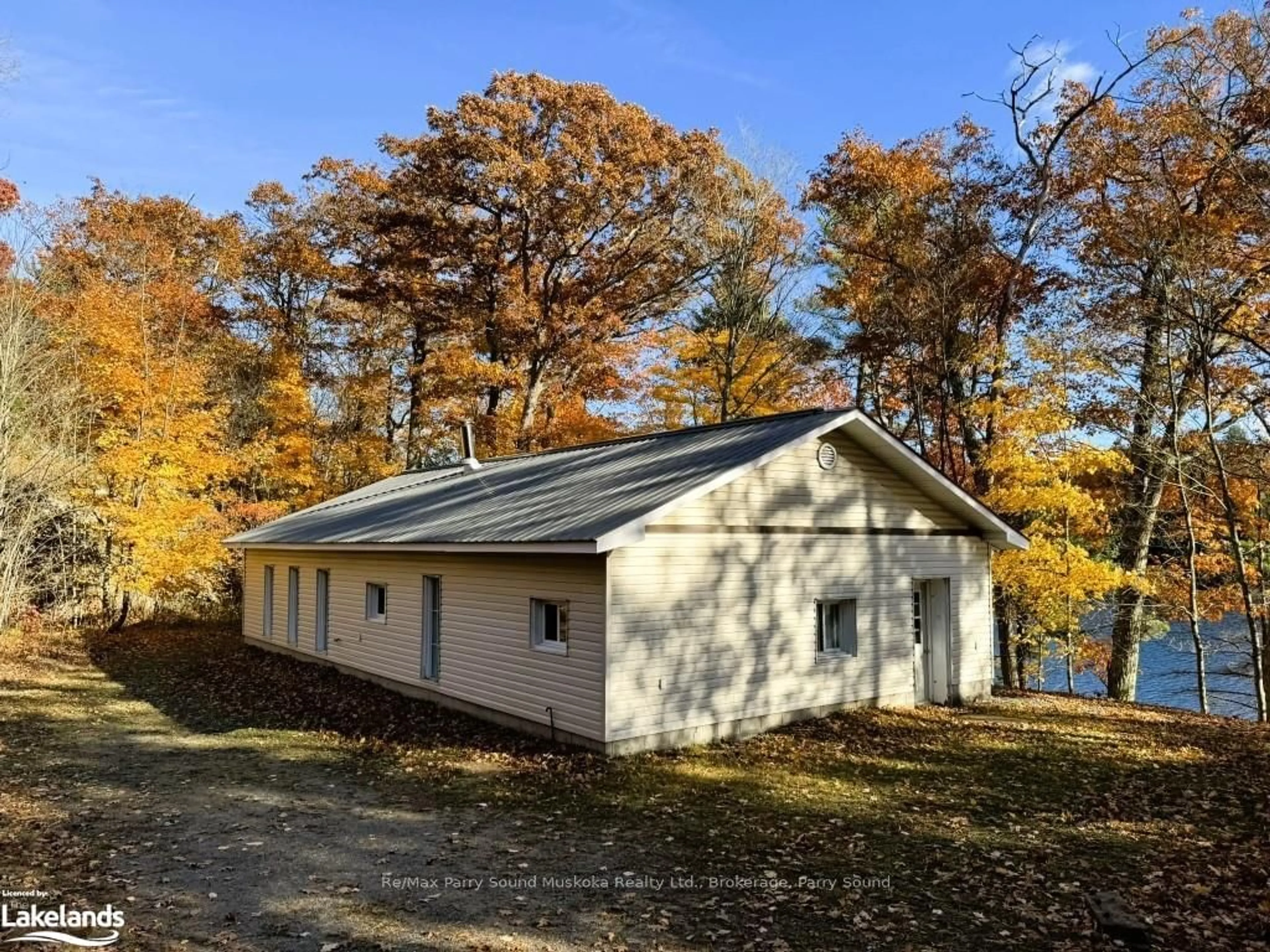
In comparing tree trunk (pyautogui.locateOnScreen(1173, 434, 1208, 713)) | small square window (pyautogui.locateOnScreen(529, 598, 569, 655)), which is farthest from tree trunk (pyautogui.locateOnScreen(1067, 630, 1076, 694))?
small square window (pyautogui.locateOnScreen(529, 598, 569, 655))

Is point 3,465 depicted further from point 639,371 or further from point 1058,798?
point 1058,798

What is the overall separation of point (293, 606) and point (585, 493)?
10.2 metres

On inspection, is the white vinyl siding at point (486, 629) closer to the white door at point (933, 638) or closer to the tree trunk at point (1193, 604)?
the white door at point (933, 638)

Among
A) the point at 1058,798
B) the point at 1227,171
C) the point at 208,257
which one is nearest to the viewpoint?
the point at 1058,798

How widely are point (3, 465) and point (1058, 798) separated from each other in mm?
20307

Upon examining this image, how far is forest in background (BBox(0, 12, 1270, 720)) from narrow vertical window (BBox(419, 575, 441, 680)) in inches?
423

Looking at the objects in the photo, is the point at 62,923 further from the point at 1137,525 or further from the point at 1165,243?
the point at 1137,525

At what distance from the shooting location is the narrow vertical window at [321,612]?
17.1 meters

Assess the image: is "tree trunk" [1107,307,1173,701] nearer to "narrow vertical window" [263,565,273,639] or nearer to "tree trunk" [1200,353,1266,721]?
"tree trunk" [1200,353,1266,721]

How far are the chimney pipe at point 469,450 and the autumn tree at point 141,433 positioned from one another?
7203mm

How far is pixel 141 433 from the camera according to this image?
70.0ft

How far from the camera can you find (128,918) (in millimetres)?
5688

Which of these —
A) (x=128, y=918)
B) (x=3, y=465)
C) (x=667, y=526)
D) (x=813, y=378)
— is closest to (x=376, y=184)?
(x=3, y=465)

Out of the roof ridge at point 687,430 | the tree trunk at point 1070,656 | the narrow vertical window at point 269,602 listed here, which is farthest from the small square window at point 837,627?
the narrow vertical window at point 269,602
